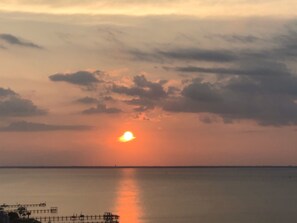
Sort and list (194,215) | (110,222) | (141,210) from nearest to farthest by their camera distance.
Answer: (110,222) < (194,215) < (141,210)

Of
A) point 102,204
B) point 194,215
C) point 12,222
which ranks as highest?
point 102,204

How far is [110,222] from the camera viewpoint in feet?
424

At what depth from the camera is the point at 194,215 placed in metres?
156

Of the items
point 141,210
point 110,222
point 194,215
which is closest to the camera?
point 110,222

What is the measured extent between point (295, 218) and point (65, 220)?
6163 centimetres

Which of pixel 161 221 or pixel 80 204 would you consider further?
pixel 80 204

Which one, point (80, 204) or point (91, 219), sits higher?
point (80, 204)

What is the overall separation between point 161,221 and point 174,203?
4854 centimetres

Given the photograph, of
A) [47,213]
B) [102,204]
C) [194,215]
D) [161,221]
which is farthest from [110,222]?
[102,204]

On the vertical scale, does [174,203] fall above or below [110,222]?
above

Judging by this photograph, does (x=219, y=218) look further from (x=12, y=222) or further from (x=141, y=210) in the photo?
(x=12, y=222)

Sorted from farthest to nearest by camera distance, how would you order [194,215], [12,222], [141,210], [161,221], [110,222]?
[141,210]
[194,215]
[161,221]
[110,222]
[12,222]

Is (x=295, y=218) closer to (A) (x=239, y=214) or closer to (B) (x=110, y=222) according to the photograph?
(A) (x=239, y=214)

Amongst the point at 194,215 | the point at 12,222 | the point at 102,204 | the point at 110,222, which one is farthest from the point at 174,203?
the point at 12,222
